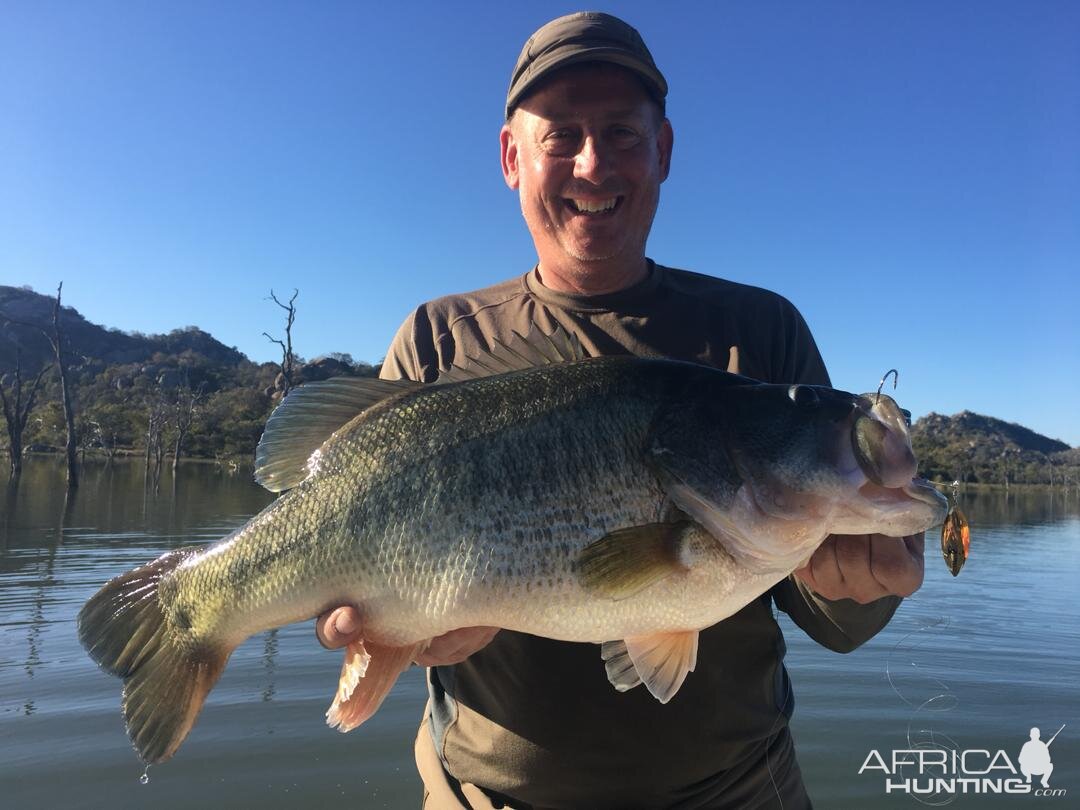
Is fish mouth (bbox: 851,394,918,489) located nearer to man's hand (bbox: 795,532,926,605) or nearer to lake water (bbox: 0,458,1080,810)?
man's hand (bbox: 795,532,926,605)

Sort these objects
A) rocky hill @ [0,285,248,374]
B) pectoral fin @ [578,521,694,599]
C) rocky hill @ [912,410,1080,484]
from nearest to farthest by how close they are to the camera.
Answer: pectoral fin @ [578,521,694,599] < rocky hill @ [912,410,1080,484] < rocky hill @ [0,285,248,374]

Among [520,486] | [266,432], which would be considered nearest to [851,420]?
[520,486]

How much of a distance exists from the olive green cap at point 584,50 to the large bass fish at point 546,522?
1.47 m

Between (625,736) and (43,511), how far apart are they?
2720 centimetres

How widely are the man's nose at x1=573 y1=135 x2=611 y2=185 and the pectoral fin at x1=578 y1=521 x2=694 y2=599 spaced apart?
1.74 metres

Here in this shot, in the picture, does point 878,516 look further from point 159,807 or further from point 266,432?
point 159,807

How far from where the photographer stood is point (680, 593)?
224cm

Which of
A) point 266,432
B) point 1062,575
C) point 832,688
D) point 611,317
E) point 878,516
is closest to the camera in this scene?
point 878,516

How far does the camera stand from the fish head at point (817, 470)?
2092mm

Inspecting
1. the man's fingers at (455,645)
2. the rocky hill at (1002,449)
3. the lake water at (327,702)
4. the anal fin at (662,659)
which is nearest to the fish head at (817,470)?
the anal fin at (662,659)

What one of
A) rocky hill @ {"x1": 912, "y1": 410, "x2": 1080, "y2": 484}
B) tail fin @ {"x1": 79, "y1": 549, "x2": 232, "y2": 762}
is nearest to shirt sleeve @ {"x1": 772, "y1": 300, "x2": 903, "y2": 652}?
tail fin @ {"x1": 79, "y1": 549, "x2": 232, "y2": 762}

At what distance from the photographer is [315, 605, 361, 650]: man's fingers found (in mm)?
2391

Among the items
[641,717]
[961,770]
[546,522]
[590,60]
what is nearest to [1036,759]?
[961,770]

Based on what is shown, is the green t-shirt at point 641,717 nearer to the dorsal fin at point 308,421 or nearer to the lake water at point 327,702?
the dorsal fin at point 308,421
